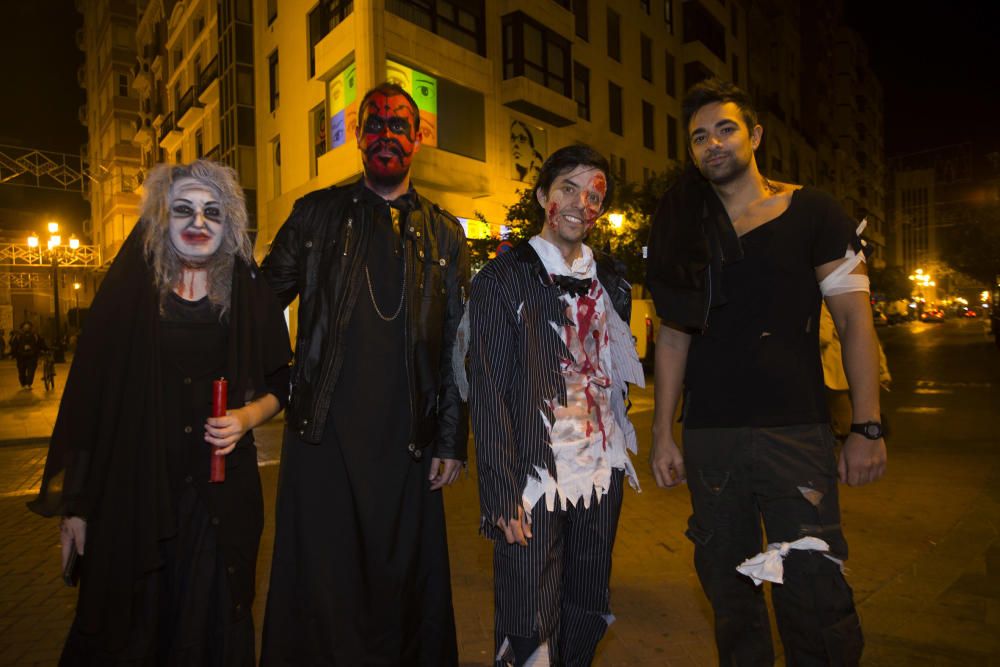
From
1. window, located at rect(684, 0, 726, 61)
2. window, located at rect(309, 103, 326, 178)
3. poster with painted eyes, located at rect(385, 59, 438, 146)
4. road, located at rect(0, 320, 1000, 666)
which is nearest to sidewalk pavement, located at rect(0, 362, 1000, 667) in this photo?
road, located at rect(0, 320, 1000, 666)

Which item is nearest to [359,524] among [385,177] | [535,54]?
[385,177]

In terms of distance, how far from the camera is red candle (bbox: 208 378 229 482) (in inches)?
90.7

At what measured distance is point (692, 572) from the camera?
448 centimetres

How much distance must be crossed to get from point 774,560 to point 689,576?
7.13 feet

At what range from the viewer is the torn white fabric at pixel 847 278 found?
2.45m

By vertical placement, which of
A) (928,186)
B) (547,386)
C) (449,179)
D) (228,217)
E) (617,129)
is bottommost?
(547,386)

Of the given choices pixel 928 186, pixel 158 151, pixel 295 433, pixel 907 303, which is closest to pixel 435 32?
pixel 295 433

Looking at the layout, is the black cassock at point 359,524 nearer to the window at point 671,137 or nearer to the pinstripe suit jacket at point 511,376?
the pinstripe suit jacket at point 511,376

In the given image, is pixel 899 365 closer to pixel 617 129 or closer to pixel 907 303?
pixel 617 129

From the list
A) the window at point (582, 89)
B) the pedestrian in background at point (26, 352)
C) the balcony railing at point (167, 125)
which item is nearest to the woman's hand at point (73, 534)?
the pedestrian in background at point (26, 352)

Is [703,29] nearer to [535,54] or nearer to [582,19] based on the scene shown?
[582,19]

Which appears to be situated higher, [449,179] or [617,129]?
[617,129]

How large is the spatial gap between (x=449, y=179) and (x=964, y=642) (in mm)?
16477

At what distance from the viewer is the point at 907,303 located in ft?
258
